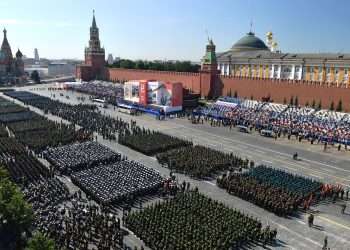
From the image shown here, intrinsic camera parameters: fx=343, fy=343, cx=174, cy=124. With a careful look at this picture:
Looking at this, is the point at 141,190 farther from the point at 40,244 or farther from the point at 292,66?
the point at 292,66

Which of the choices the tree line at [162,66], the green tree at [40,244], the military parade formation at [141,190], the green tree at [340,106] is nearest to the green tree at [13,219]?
the military parade formation at [141,190]

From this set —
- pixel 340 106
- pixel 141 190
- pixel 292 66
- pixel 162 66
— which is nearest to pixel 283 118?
pixel 340 106

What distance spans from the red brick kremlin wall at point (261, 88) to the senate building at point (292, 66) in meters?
1.48

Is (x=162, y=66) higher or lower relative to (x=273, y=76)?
higher

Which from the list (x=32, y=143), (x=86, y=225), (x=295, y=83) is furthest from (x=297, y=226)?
(x=295, y=83)

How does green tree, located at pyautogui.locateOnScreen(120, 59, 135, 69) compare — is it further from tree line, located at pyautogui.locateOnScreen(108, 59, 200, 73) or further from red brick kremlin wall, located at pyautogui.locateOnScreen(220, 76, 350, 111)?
red brick kremlin wall, located at pyautogui.locateOnScreen(220, 76, 350, 111)

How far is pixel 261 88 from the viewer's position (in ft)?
173

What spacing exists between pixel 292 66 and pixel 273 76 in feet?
12.0

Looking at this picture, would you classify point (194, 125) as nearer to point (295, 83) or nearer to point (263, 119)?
point (263, 119)

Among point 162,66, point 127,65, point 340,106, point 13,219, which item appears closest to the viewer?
point 13,219

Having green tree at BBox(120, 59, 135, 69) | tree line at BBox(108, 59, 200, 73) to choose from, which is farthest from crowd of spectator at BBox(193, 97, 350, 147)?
green tree at BBox(120, 59, 135, 69)

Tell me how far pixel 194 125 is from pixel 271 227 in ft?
85.5

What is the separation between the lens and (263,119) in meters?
43.2

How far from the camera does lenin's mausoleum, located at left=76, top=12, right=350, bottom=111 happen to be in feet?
153
